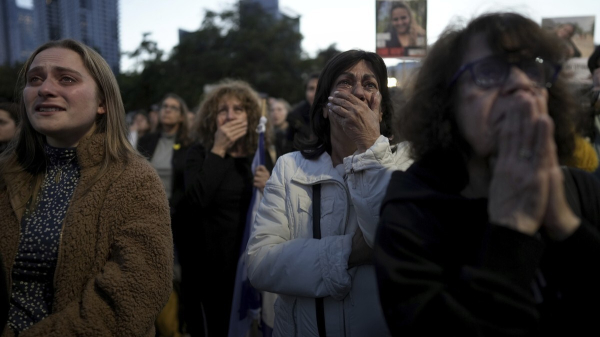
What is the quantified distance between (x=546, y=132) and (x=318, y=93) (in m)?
1.50

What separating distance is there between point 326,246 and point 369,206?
26cm

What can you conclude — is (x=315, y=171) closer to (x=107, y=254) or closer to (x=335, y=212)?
(x=335, y=212)

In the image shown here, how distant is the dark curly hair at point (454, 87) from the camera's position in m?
1.12

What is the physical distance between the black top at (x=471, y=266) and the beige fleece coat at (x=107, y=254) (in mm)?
937

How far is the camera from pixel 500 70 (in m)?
1.10

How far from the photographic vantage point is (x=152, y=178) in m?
1.83

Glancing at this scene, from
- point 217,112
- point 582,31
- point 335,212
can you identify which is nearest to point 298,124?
point 217,112

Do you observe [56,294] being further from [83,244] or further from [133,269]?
[133,269]

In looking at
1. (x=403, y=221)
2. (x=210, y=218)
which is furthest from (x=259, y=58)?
(x=403, y=221)

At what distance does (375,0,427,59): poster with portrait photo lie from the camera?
3533 mm

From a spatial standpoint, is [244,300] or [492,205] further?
[244,300]

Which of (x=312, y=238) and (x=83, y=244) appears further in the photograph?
(x=312, y=238)

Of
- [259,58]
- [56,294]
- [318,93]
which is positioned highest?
[259,58]

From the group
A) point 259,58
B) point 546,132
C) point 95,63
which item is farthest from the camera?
point 259,58
